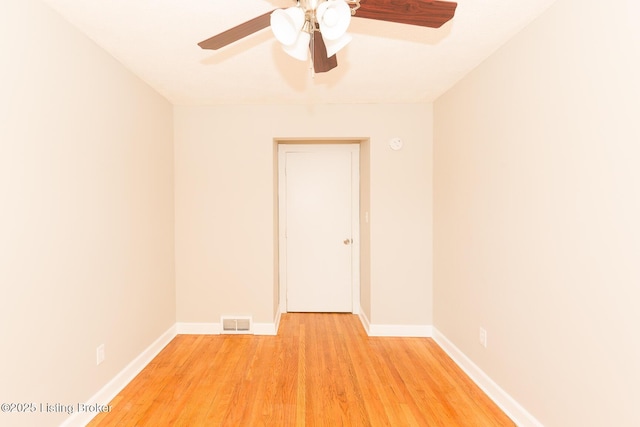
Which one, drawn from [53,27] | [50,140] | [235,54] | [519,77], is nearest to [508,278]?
[519,77]

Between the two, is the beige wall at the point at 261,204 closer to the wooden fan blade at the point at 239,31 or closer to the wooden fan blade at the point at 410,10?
the wooden fan blade at the point at 239,31

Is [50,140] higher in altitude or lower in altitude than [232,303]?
higher

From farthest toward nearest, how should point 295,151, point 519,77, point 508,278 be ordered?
1. point 295,151
2. point 508,278
3. point 519,77

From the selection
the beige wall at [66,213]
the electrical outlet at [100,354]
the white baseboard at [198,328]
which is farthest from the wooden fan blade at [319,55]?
the white baseboard at [198,328]

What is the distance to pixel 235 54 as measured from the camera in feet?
7.50

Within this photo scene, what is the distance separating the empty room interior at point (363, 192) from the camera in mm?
1488

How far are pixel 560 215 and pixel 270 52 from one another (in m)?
2.07

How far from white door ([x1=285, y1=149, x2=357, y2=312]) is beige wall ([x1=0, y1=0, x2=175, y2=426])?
170cm

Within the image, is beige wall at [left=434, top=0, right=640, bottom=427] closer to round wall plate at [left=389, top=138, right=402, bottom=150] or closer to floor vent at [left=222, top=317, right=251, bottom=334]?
round wall plate at [left=389, top=138, right=402, bottom=150]

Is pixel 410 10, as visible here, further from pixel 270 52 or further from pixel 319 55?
pixel 270 52

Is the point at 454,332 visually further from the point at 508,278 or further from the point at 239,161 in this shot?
the point at 239,161

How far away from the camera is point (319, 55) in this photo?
1507mm

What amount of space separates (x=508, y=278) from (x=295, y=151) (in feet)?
8.89

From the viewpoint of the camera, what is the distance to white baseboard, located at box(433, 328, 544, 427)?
1.94 metres
